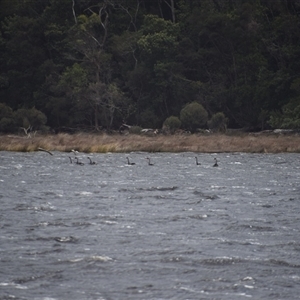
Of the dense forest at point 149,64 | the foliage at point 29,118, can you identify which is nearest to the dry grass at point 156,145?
the dense forest at point 149,64

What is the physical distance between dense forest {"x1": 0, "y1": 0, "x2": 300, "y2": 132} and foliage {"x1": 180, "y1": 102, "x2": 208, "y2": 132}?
0.31 ft

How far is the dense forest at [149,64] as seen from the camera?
211 feet

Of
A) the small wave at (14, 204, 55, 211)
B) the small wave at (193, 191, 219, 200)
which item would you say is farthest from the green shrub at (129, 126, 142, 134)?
the small wave at (14, 204, 55, 211)

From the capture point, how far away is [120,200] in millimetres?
24500

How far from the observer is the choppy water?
13.3m

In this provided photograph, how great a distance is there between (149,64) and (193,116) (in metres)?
→ 9.36

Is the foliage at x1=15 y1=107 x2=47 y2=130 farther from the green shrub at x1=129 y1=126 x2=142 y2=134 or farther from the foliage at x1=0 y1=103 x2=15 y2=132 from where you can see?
the green shrub at x1=129 y1=126 x2=142 y2=134

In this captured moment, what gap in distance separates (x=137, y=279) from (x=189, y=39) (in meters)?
56.9

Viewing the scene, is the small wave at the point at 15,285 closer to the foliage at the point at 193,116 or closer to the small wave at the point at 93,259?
the small wave at the point at 93,259

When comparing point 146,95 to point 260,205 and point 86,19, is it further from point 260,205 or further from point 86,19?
point 260,205

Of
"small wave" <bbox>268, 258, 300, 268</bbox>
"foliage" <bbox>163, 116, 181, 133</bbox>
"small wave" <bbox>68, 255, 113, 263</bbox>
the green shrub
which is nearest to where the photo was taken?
"small wave" <bbox>268, 258, 300, 268</bbox>

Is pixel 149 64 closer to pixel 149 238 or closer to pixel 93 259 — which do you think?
pixel 149 238

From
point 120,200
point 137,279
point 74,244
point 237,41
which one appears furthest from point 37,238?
point 237,41

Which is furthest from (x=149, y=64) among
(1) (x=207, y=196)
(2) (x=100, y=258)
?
(2) (x=100, y=258)
